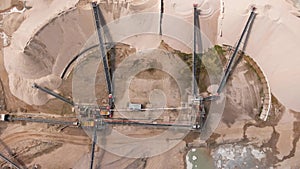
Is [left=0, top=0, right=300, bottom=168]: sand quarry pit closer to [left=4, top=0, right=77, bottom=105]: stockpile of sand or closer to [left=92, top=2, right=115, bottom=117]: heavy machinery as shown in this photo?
[left=4, top=0, right=77, bottom=105]: stockpile of sand

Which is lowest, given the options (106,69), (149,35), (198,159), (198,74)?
(198,159)

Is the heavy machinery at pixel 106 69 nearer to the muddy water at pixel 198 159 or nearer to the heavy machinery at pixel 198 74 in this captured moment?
the heavy machinery at pixel 198 74

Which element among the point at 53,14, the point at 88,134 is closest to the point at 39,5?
the point at 53,14

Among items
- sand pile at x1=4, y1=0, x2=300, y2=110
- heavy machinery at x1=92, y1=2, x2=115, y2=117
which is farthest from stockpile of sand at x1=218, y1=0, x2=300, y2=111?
heavy machinery at x1=92, y1=2, x2=115, y2=117

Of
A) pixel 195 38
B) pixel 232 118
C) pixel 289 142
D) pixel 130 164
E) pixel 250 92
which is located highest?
pixel 195 38

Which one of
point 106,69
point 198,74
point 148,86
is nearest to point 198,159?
point 198,74

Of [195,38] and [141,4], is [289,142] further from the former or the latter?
[141,4]

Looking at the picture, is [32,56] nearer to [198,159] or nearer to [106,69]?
[106,69]
